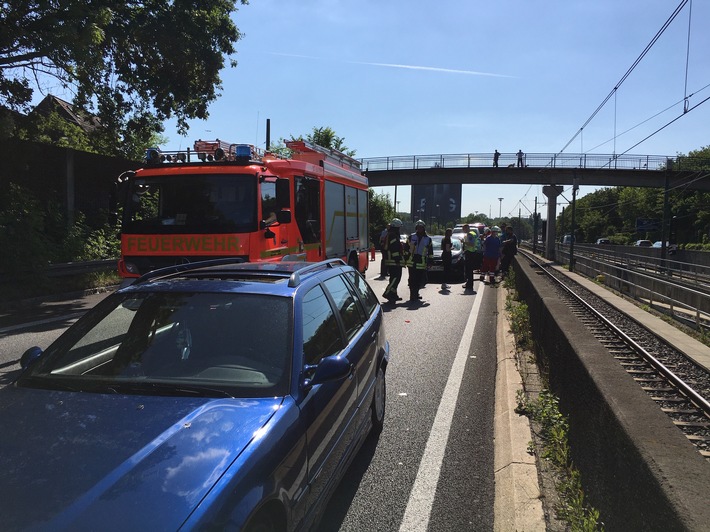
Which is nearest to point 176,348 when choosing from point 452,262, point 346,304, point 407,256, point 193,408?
point 193,408

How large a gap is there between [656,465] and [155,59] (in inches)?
668

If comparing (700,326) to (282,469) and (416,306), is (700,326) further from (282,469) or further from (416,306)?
(282,469)

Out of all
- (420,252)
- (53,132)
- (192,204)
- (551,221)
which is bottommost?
(420,252)

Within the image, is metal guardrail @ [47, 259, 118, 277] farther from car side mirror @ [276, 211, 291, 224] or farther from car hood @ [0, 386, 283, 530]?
car hood @ [0, 386, 283, 530]

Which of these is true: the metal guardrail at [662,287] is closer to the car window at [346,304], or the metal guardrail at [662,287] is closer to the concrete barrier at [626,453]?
the concrete barrier at [626,453]

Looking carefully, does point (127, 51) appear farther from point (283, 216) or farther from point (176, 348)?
point (176, 348)

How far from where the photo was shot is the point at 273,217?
330 inches

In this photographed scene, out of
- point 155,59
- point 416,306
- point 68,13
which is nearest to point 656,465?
point 416,306

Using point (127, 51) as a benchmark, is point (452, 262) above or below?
below

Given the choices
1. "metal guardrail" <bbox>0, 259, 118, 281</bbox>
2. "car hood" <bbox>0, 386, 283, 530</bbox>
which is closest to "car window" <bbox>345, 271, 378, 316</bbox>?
"car hood" <bbox>0, 386, 283, 530</bbox>

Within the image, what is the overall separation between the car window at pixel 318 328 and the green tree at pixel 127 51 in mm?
9541

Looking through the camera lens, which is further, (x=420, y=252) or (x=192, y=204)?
(x=420, y=252)

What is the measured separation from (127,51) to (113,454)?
16.4 m

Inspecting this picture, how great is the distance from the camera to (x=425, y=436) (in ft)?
15.2
